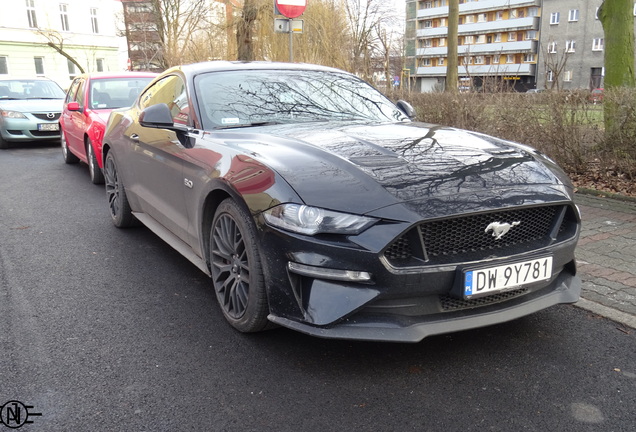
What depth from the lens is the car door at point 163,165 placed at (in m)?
3.92

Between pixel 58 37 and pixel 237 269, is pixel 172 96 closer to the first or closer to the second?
pixel 237 269

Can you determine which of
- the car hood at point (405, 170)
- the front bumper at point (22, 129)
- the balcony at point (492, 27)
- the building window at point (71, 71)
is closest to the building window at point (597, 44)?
the balcony at point (492, 27)

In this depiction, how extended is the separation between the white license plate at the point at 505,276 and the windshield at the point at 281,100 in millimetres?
1773

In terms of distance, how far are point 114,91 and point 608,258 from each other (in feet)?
24.5

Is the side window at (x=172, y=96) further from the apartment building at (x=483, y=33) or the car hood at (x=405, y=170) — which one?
the apartment building at (x=483, y=33)

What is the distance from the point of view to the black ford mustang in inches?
102

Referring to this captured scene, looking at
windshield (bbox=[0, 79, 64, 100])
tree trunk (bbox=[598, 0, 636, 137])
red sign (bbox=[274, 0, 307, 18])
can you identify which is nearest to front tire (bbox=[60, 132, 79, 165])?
windshield (bbox=[0, 79, 64, 100])

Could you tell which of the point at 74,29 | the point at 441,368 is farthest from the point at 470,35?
the point at 441,368

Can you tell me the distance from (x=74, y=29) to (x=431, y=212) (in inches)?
1954

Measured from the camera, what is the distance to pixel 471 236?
2.74m

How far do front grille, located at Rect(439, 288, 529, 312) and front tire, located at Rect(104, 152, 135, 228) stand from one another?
11.8ft

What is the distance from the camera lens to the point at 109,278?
4258mm

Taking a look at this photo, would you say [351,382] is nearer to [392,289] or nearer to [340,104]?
[392,289]

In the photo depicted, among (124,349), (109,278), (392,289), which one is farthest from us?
(109,278)
